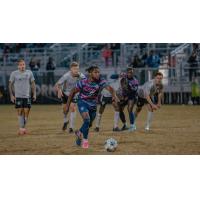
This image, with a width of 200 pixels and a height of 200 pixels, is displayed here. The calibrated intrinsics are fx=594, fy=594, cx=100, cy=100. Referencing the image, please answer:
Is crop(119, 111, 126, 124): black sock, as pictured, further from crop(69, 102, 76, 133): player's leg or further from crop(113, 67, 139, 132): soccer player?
→ crop(69, 102, 76, 133): player's leg

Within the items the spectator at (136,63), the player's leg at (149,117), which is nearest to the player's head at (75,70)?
the player's leg at (149,117)

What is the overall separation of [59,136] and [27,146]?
3.90ft

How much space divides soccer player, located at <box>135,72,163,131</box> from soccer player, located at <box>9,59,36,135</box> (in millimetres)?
2394

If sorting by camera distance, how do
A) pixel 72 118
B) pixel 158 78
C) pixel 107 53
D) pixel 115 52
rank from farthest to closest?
pixel 107 53
pixel 115 52
pixel 158 78
pixel 72 118

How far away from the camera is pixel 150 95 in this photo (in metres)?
12.9

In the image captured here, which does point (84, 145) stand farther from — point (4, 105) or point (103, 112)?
point (4, 105)

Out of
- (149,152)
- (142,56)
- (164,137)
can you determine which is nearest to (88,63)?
(142,56)

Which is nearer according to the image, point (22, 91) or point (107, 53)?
point (22, 91)

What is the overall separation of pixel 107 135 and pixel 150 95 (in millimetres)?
1671

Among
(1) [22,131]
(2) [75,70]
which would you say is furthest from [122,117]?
(1) [22,131]

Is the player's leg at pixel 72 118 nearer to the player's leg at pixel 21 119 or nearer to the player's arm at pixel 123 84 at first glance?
the player's leg at pixel 21 119

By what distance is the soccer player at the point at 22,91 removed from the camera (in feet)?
40.4

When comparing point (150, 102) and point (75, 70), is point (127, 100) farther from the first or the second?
point (75, 70)

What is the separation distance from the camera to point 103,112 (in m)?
13.0
